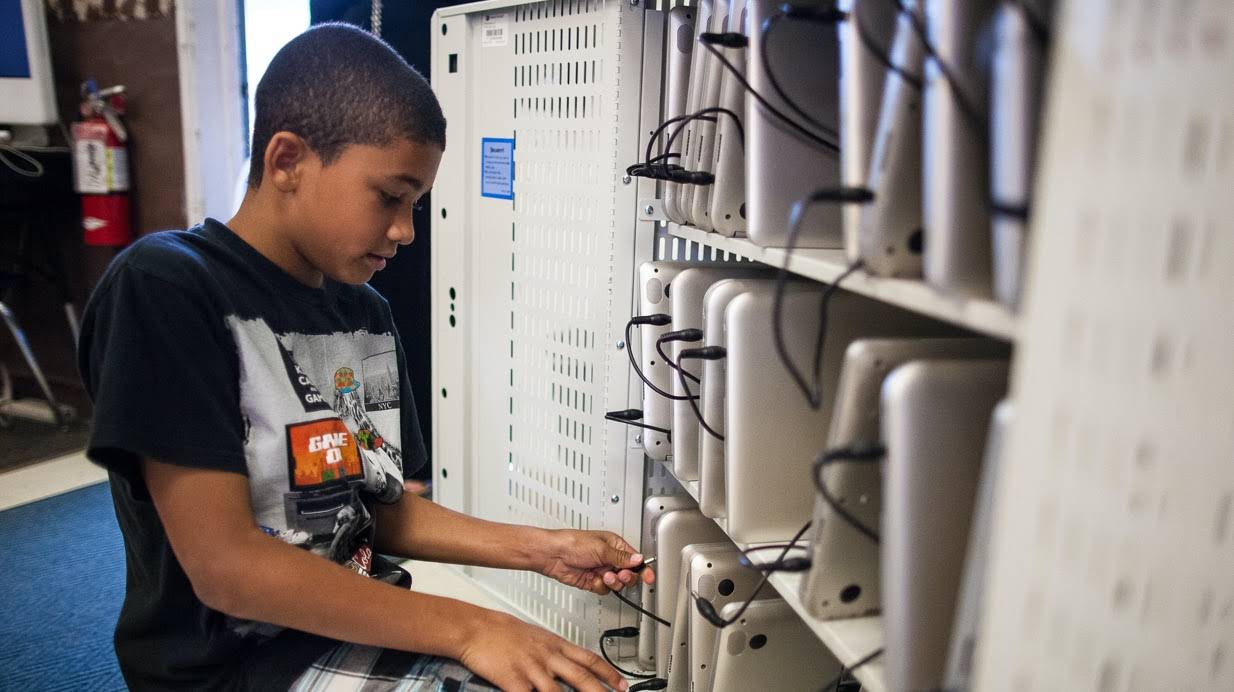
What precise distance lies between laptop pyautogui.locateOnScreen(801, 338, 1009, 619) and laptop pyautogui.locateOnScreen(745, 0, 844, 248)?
21 cm

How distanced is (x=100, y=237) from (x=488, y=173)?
6.77 feet

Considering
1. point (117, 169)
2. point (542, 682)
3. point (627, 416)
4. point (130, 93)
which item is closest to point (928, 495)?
point (542, 682)

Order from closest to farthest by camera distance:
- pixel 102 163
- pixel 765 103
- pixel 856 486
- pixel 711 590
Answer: pixel 856 486, pixel 765 103, pixel 711 590, pixel 102 163

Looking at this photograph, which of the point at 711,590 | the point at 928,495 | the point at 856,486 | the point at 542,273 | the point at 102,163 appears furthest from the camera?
the point at 102,163

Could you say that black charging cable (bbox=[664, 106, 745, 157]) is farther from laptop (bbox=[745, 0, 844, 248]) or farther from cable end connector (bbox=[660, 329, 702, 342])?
cable end connector (bbox=[660, 329, 702, 342])

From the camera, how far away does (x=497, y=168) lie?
148cm

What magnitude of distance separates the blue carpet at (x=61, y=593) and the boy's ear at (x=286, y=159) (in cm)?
110

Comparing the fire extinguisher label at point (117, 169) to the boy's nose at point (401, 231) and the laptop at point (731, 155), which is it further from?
the laptop at point (731, 155)

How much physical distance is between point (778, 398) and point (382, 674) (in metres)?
0.56

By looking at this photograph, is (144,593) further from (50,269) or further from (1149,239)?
(50,269)

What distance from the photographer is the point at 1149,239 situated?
0.47m

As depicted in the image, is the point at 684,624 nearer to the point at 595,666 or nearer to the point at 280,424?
the point at 595,666

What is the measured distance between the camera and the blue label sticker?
1.46 m

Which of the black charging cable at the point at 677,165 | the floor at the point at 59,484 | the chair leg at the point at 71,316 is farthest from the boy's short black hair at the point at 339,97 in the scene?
the chair leg at the point at 71,316
